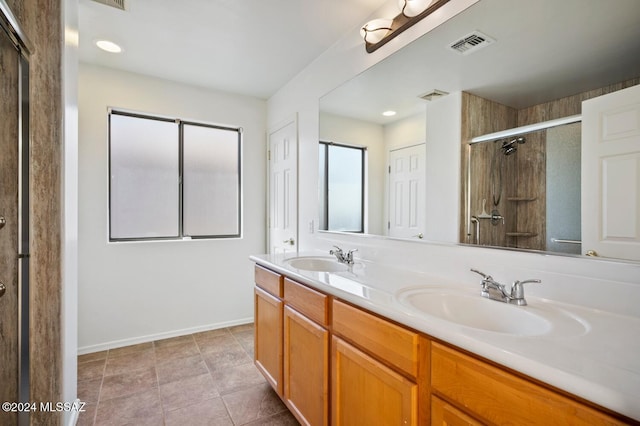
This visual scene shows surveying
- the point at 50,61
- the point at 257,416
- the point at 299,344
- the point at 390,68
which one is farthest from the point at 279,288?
the point at 50,61

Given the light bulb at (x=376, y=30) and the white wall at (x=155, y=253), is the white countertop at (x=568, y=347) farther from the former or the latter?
the white wall at (x=155, y=253)

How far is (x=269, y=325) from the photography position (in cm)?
192

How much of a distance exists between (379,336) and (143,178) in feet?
8.94

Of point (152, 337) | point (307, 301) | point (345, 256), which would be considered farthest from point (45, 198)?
point (152, 337)

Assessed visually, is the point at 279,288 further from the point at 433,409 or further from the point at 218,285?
the point at 218,285

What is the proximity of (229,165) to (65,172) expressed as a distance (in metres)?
1.84

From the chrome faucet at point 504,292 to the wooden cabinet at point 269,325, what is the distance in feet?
3.54

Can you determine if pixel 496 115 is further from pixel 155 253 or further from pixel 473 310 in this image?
pixel 155 253

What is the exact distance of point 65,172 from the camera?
5.02 feet

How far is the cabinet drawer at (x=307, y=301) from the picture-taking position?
139 cm

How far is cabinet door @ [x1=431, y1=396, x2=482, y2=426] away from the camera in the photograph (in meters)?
0.79

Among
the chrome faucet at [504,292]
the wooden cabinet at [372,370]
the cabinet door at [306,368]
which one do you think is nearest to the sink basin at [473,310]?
the chrome faucet at [504,292]

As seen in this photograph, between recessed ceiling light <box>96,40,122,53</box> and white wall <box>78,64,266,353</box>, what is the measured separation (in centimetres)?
38

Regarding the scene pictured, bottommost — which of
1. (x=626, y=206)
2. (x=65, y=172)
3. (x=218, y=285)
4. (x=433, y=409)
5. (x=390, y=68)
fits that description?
(x=218, y=285)
